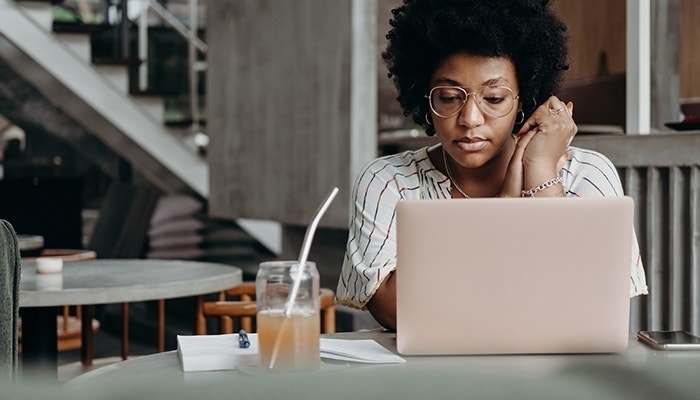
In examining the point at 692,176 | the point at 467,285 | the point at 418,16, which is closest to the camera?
the point at 467,285

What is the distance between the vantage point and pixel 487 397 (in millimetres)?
231

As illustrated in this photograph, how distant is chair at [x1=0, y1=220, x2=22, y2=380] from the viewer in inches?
51.3

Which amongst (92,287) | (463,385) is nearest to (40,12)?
(92,287)

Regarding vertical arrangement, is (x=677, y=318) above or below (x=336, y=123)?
below

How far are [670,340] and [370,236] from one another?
590 mm

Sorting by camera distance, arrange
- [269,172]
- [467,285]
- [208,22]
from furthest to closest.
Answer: [208,22] → [269,172] → [467,285]

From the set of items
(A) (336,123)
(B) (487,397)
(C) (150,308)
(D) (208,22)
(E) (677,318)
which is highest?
(D) (208,22)

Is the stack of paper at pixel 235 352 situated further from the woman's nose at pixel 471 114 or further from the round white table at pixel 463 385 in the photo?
the round white table at pixel 463 385

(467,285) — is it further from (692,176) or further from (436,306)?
(692,176)

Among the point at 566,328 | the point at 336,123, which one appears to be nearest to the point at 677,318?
the point at 566,328

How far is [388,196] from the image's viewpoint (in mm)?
1758

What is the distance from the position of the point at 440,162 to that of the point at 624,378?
1.67m

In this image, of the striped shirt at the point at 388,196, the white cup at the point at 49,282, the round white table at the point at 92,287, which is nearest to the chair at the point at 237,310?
the round white table at the point at 92,287

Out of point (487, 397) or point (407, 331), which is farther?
point (407, 331)
